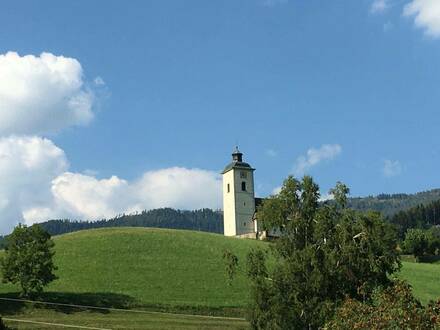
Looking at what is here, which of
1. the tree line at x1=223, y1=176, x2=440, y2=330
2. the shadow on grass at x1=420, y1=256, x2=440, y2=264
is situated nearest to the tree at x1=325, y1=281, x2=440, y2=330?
the tree line at x1=223, y1=176, x2=440, y2=330

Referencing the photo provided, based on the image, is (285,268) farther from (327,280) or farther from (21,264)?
(21,264)

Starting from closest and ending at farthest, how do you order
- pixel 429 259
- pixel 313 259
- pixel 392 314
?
pixel 392 314, pixel 313 259, pixel 429 259

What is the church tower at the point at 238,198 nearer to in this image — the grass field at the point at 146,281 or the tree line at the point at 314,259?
the grass field at the point at 146,281

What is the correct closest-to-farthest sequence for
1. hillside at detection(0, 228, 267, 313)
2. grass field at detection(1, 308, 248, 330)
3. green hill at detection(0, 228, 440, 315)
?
grass field at detection(1, 308, 248, 330) → green hill at detection(0, 228, 440, 315) → hillside at detection(0, 228, 267, 313)

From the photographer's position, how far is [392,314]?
25094 millimetres

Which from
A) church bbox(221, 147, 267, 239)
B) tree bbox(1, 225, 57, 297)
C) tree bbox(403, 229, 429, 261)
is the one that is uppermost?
church bbox(221, 147, 267, 239)

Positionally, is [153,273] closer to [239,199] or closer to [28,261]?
[28,261]

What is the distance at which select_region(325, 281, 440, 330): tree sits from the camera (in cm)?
Answer: 2456

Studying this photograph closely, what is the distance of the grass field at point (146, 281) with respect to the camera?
182 ft

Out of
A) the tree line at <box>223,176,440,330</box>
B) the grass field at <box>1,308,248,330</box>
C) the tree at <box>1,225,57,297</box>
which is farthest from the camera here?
the tree at <box>1,225,57,297</box>

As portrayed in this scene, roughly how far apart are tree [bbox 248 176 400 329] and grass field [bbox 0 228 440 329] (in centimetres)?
1037

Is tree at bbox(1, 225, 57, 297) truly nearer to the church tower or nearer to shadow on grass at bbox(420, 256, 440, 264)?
the church tower

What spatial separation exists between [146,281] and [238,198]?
212 ft

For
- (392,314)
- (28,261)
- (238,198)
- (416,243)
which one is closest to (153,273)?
(28,261)
